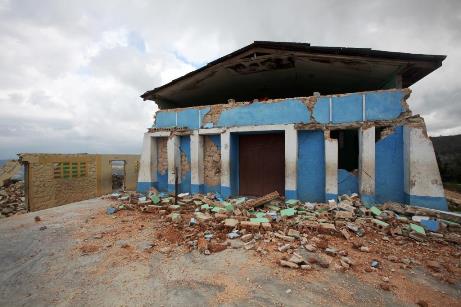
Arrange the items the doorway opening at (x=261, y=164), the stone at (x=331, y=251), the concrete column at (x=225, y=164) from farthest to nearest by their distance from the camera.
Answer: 1. the concrete column at (x=225, y=164)
2. the doorway opening at (x=261, y=164)
3. the stone at (x=331, y=251)

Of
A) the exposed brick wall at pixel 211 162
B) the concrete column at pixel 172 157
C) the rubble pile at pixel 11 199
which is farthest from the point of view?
the rubble pile at pixel 11 199

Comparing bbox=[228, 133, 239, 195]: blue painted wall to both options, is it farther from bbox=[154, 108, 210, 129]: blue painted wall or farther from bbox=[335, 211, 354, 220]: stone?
bbox=[335, 211, 354, 220]: stone

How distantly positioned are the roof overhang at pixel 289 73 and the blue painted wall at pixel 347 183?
13.3ft

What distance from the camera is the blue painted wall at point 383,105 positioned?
6.83m

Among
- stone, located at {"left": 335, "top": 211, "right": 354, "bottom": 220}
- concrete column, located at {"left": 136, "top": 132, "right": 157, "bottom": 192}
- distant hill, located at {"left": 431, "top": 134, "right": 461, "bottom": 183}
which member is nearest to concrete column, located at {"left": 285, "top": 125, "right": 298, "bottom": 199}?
stone, located at {"left": 335, "top": 211, "right": 354, "bottom": 220}

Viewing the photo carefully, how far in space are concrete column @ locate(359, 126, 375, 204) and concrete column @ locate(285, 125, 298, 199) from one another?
2.06 meters

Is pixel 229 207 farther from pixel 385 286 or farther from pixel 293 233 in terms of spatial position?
pixel 385 286

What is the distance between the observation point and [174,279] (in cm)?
376

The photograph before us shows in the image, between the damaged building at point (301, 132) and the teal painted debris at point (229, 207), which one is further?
the teal painted debris at point (229, 207)

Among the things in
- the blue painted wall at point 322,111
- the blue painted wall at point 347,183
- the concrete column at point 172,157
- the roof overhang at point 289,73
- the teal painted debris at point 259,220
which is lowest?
the teal painted debris at point 259,220

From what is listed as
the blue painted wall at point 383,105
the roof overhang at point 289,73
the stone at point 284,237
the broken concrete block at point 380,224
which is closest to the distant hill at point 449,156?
the roof overhang at point 289,73

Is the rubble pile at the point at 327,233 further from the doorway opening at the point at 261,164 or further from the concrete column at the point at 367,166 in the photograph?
the doorway opening at the point at 261,164

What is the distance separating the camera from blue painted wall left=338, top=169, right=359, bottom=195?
24.3 feet

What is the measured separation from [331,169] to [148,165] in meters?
7.76
